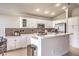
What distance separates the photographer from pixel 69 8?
6.55 feet

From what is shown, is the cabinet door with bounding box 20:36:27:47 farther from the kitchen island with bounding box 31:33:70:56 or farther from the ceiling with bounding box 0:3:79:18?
the ceiling with bounding box 0:3:79:18

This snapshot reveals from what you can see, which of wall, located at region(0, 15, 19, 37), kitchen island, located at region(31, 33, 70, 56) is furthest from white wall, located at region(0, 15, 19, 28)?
kitchen island, located at region(31, 33, 70, 56)

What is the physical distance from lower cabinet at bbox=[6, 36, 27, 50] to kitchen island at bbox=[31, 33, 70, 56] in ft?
0.63

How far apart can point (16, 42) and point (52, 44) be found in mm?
763

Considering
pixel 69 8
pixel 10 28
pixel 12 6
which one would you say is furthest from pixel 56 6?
pixel 10 28

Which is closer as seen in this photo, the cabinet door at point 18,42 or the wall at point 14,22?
the wall at point 14,22

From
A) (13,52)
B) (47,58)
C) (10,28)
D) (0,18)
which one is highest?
(0,18)

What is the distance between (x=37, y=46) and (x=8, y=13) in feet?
2.97

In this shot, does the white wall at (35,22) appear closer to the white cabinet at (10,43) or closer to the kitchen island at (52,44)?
the kitchen island at (52,44)

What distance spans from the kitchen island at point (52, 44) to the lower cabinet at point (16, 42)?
0.63 ft

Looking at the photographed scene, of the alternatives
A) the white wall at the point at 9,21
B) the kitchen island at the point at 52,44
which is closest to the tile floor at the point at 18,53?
the kitchen island at the point at 52,44

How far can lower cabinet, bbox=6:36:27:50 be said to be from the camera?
197 cm

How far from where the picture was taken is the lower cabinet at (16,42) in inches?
77.5

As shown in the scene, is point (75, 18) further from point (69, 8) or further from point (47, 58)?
point (47, 58)
